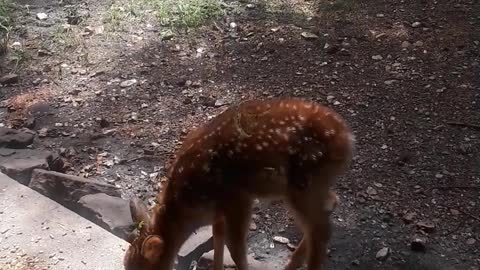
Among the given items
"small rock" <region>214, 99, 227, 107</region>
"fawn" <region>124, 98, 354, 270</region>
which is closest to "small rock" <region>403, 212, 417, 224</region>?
"fawn" <region>124, 98, 354, 270</region>

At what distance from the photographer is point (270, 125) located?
3598 millimetres

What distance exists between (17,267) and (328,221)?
176 centimetres

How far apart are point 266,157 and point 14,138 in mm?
2460

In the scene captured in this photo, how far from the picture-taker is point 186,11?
Answer: 6.92 m

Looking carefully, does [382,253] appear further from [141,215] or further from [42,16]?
[42,16]

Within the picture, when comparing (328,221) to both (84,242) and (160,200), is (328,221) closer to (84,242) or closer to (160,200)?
(160,200)

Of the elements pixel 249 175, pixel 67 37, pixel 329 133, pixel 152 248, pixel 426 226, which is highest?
pixel 329 133

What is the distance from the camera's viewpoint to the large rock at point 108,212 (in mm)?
4230

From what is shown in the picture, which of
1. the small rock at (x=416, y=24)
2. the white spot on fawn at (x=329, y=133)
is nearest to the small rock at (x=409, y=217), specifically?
the white spot on fawn at (x=329, y=133)

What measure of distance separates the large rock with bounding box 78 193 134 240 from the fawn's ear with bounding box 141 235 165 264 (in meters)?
0.83

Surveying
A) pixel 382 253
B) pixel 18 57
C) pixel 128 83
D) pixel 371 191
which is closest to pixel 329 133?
pixel 382 253

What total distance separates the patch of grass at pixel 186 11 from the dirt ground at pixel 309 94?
0.42 ft

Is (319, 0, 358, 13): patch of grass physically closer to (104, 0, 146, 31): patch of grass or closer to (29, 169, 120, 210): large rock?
(104, 0, 146, 31): patch of grass

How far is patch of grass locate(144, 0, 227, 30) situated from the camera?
268 inches
